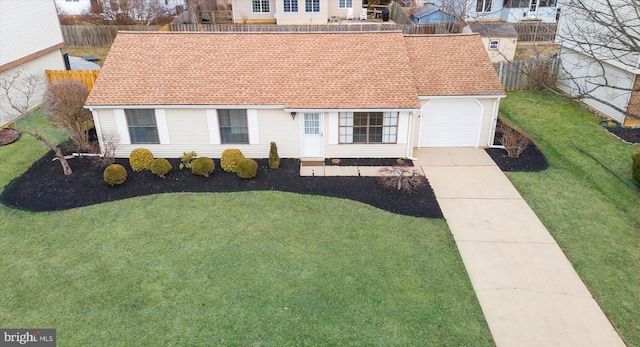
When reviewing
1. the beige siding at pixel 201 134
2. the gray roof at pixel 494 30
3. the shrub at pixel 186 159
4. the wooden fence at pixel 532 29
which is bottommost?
the shrub at pixel 186 159

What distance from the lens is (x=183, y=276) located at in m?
11.5

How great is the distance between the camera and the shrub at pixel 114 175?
51.4ft

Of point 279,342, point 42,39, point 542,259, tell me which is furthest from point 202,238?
point 42,39

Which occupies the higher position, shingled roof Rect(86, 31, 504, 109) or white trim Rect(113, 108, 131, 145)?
shingled roof Rect(86, 31, 504, 109)

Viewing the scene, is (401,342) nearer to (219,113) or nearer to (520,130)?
(219,113)

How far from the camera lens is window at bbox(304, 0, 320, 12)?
38188 mm

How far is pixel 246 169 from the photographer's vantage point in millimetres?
16156

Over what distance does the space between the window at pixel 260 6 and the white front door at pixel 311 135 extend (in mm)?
26529

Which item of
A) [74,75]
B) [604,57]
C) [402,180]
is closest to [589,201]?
[402,180]

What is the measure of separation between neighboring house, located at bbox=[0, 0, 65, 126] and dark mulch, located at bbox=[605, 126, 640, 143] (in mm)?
26215

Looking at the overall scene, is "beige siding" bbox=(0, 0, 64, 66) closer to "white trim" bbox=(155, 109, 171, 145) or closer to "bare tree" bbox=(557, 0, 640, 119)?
"white trim" bbox=(155, 109, 171, 145)

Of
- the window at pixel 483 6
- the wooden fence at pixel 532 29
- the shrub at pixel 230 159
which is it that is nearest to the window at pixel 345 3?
the window at pixel 483 6

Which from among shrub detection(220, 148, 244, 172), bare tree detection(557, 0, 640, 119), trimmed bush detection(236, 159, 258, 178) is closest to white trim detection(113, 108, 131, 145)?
shrub detection(220, 148, 244, 172)

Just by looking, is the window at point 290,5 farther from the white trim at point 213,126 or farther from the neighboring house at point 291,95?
the white trim at point 213,126
